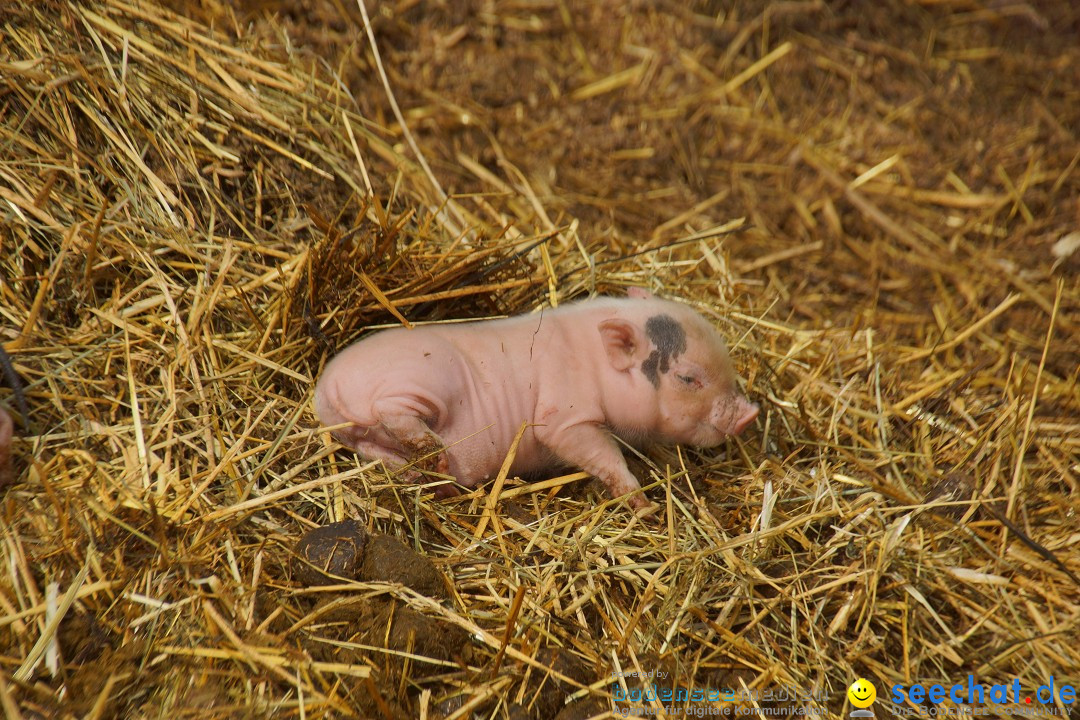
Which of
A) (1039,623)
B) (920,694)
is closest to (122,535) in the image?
(920,694)

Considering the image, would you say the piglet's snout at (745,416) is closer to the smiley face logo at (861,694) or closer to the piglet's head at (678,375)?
the piglet's head at (678,375)

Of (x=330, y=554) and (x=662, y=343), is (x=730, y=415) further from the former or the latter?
(x=330, y=554)

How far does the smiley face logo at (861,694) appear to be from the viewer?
2.86m

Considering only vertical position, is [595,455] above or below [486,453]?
below

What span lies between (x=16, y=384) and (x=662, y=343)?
254cm

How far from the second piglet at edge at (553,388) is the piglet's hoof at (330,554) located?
1.58 feet

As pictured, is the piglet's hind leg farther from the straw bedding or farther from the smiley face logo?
the smiley face logo

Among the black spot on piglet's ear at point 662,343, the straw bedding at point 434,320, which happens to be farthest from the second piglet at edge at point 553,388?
the straw bedding at point 434,320

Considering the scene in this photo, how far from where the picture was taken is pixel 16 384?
9.93ft

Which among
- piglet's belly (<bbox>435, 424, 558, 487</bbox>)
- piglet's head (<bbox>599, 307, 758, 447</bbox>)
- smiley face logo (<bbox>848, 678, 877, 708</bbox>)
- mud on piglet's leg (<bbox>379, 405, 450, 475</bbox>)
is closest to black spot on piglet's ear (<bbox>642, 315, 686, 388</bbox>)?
piglet's head (<bbox>599, 307, 758, 447</bbox>)

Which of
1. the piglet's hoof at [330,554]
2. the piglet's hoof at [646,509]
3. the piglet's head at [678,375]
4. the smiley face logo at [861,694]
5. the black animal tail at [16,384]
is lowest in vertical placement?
the smiley face logo at [861,694]

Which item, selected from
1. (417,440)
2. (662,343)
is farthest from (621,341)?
(417,440)

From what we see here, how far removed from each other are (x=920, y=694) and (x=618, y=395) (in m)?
1.62

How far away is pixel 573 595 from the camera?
3035 millimetres
